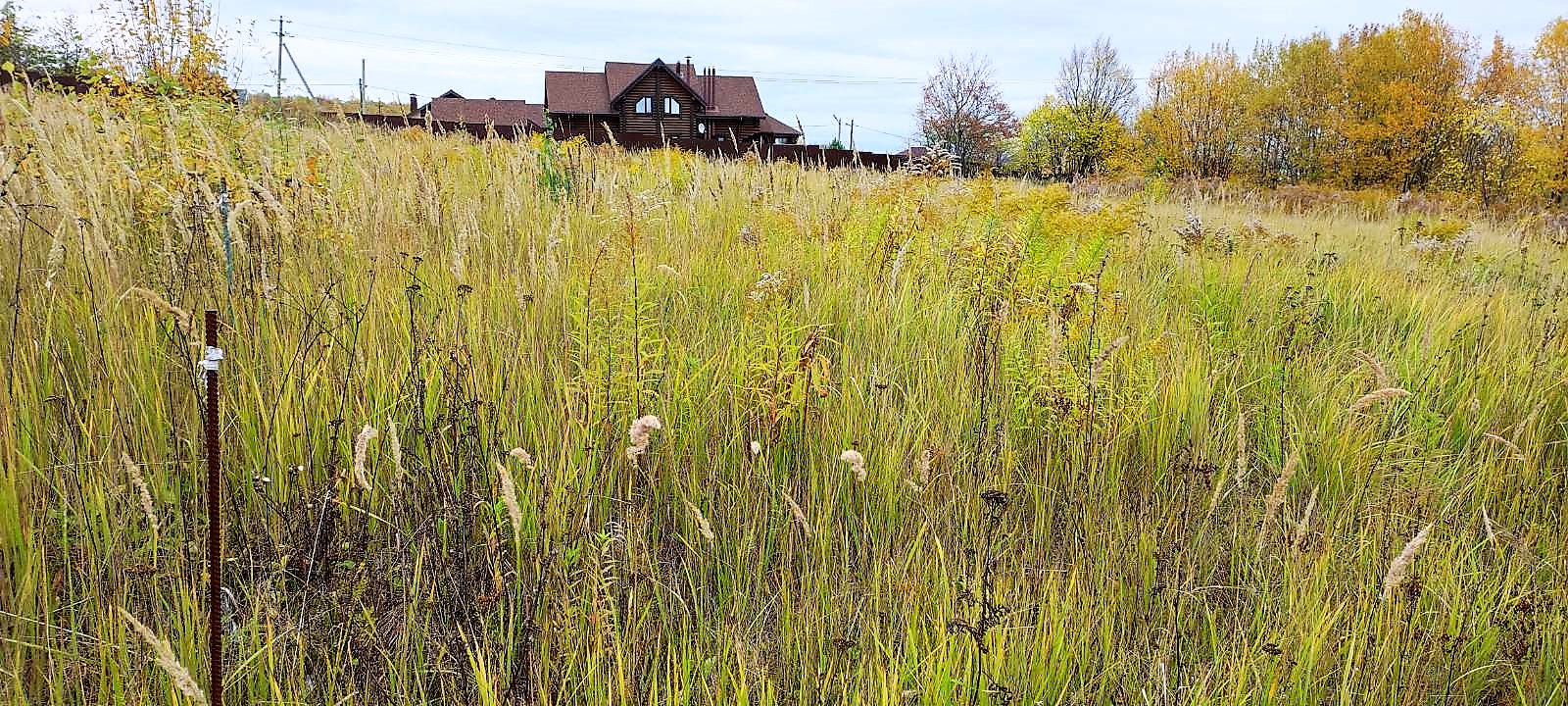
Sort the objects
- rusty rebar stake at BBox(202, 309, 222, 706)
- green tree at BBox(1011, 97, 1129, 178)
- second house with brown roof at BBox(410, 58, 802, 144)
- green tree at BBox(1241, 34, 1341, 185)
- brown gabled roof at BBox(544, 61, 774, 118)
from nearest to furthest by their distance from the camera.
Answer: rusty rebar stake at BBox(202, 309, 222, 706)
green tree at BBox(1241, 34, 1341, 185)
second house with brown roof at BBox(410, 58, 802, 144)
brown gabled roof at BBox(544, 61, 774, 118)
green tree at BBox(1011, 97, 1129, 178)

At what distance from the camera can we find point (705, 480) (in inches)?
75.9

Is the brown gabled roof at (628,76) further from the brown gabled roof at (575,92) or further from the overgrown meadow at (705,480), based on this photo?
the overgrown meadow at (705,480)

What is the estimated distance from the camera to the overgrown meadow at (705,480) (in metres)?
1.36

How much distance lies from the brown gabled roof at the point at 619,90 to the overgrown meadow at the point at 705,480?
47623 mm

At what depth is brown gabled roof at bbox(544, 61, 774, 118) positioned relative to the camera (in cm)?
4903

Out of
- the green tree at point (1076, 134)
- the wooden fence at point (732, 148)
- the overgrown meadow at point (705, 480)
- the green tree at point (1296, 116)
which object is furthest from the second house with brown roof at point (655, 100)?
the overgrown meadow at point (705, 480)

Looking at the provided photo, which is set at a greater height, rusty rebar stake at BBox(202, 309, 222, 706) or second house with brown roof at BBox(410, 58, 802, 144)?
second house with brown roof at BBox(410, 58, 802, 144)

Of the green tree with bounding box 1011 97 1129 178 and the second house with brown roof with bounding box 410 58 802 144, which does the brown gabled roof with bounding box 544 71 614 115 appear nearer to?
the second house with brown roof with bounding box 410 58 802 144

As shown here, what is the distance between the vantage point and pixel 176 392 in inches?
72.1

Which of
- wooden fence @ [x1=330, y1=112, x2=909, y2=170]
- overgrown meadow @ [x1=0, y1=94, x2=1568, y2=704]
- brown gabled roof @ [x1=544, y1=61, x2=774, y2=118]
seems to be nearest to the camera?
overgrown meadow @ [x1=0, y1=94, x2=1568, y2=704]

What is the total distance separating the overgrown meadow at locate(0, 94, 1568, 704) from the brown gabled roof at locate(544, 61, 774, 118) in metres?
→ 47.6

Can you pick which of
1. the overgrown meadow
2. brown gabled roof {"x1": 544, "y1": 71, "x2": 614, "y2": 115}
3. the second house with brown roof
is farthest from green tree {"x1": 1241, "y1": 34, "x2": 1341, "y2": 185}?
the overgrown meadow

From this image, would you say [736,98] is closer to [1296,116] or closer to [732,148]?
[1296,116]

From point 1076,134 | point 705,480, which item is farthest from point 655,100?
point 705,480
